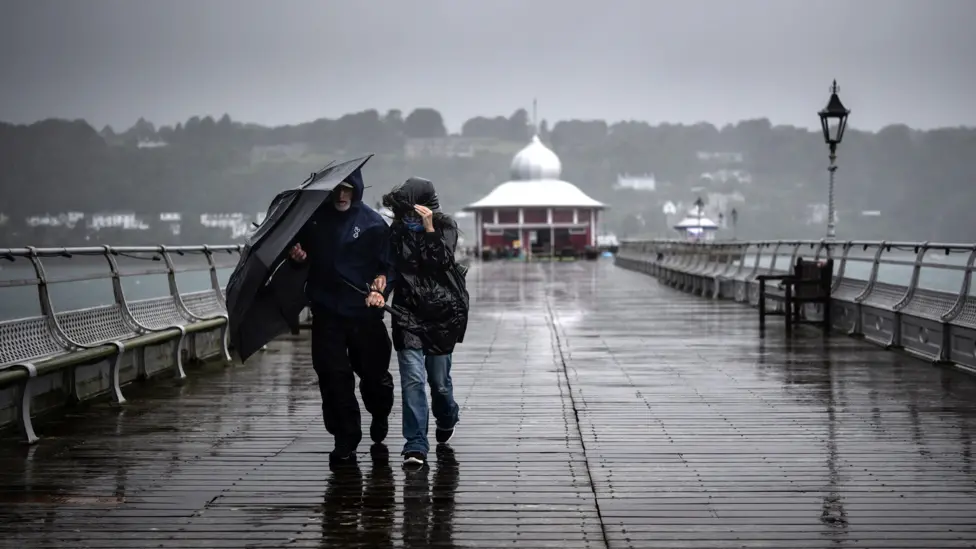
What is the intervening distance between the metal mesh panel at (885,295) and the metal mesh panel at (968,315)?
8.04 ft

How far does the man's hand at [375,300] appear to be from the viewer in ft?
24.8

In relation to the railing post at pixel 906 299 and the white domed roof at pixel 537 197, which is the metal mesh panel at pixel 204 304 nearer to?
the railing post at pixel 906 299

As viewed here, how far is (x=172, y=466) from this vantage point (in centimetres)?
800

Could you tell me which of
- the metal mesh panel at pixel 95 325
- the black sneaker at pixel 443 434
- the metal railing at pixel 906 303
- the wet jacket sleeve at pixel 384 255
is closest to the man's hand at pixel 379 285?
the wet jacket sleeve at pixel 384 255

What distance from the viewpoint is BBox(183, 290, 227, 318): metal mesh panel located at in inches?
587

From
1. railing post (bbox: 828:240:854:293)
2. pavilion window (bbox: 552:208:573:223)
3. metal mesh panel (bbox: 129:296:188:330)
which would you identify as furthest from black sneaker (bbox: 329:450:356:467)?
pavilion window (bbox: 552:208:573:223)

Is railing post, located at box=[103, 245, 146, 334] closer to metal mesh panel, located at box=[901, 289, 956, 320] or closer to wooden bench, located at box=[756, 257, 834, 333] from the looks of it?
metal mesh panel, located at box=[901, 289, 956, 320]

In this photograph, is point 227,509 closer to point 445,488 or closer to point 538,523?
point 445,488

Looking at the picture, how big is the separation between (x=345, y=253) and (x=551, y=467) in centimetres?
191

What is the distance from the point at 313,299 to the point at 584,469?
208 centimetres

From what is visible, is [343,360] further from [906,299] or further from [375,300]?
[906,299]

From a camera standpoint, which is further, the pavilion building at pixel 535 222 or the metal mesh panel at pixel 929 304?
the pavilion building at pixel 535 222

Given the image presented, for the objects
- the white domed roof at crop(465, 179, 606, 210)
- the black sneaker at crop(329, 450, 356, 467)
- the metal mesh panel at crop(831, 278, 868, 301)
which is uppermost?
the white domed roof at crop(465, 179, 606, 210)

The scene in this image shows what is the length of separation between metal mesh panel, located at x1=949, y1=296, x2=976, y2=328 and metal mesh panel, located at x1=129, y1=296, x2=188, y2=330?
8.42 meters
